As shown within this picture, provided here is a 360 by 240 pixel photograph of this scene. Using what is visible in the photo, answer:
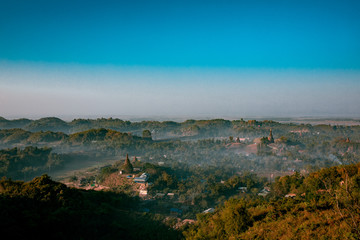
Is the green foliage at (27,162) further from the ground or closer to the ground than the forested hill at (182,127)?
closer to the ground

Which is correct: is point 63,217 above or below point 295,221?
below

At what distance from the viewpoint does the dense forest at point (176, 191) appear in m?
8.63

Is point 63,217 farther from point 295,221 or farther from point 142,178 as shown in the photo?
point 142,178

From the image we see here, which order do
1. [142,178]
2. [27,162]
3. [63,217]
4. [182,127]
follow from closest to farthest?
[63,217], [142,178], [27,162], [182,127]

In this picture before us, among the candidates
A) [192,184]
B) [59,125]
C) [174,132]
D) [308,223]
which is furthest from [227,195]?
[59,125]

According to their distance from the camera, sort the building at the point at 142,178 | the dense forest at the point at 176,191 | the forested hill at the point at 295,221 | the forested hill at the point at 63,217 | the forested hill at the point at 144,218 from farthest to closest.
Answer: the building at the point at 142,178 → the forested hill at the point at 63,217 → the dense forest at the point at 176,191 → the forested hill at the point at 144,218 → the forested hill at the point at 295,221

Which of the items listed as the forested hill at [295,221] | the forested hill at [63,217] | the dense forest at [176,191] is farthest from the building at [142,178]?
the forested hill at [295,221]

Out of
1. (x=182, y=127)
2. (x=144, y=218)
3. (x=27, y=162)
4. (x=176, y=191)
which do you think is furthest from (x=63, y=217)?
(x=182, y=127)

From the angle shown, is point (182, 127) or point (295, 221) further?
point (182, 127)

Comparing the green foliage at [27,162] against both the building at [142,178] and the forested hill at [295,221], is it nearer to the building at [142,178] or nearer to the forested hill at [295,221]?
the building at [142,178]

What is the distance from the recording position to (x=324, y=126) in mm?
74125

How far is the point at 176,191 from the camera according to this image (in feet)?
70.1

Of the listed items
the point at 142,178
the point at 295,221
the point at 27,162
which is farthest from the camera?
the point at 27,162

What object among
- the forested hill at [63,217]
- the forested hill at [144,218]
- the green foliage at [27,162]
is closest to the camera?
the forested hill at [144,218]
